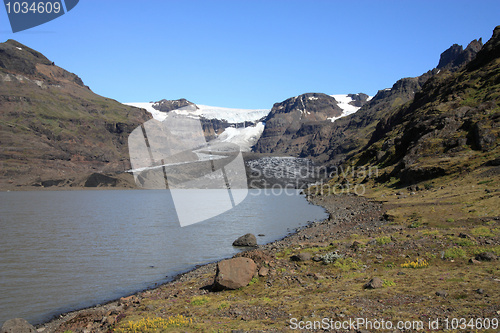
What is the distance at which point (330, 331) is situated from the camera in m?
11.0

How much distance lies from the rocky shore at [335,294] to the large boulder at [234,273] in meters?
0.37

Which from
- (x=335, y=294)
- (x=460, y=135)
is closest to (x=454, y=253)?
(x=335, y=294)

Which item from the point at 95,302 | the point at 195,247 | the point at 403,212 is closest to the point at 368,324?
the point at 95,302

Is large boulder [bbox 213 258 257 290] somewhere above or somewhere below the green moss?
below

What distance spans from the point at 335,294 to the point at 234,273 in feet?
18.9

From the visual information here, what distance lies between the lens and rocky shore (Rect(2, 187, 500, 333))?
1198 cm

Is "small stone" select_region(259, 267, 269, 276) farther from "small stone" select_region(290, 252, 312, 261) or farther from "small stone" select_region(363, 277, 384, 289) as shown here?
"small stone" select_region(363, 277, 384, 289)

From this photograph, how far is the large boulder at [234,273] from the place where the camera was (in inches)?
697

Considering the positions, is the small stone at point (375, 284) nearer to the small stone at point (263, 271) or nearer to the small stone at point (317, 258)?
the small stone at point (317, 258)

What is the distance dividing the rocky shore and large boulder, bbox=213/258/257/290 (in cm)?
37

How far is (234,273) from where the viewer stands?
1794 cm

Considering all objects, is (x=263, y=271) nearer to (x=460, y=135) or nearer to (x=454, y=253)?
(x=454, y=253)

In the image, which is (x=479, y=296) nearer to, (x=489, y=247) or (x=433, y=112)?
(x=489, y=247)

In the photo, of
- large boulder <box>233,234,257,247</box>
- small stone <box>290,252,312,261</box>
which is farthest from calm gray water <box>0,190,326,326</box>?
small stone <box>290,252,312,261</box>
